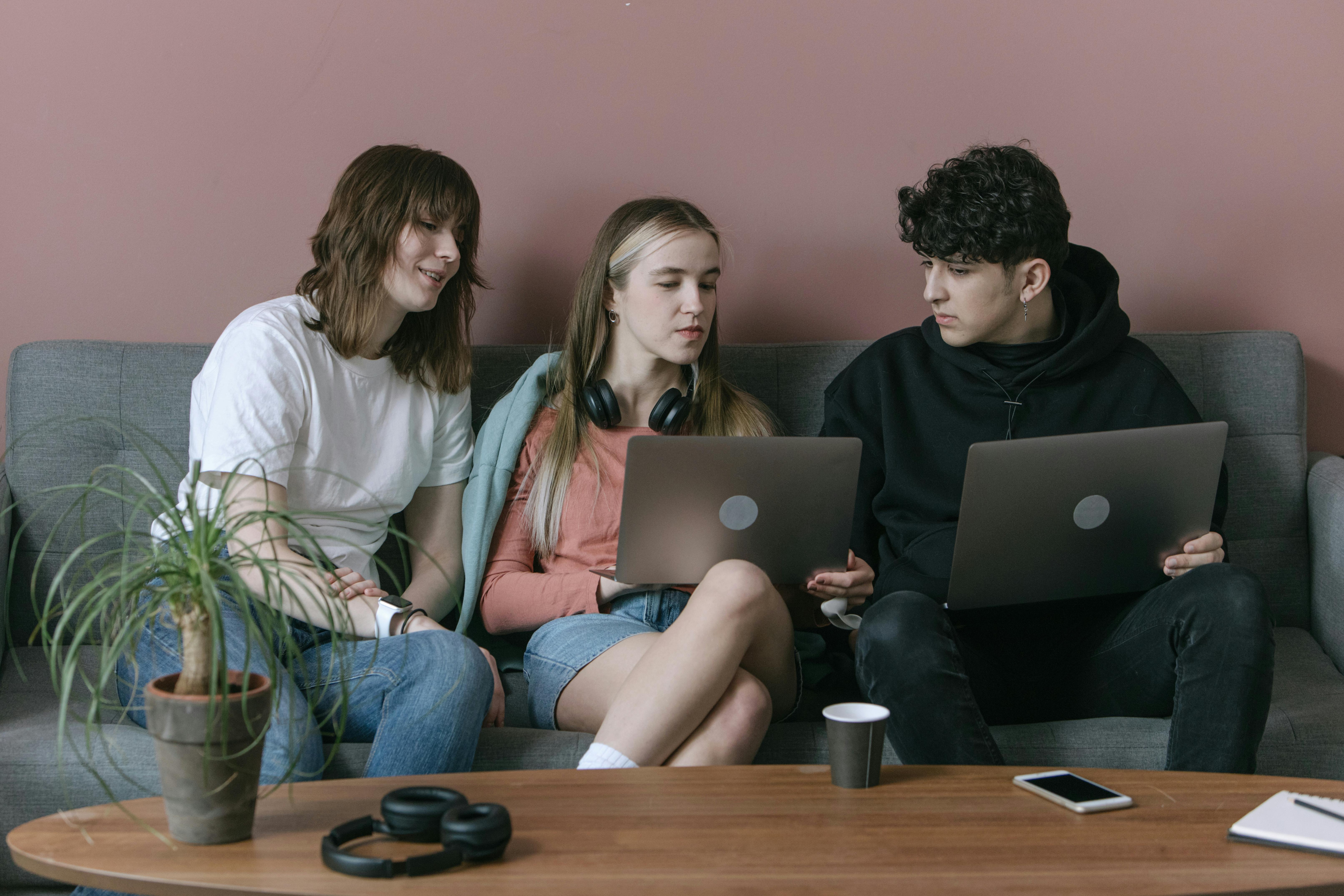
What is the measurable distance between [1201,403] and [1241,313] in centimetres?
34

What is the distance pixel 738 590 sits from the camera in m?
1.30

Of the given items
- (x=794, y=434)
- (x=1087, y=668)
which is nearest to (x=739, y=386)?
(x=794, y=434)

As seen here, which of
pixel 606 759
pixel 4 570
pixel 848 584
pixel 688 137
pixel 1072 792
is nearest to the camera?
pixel 1072 792

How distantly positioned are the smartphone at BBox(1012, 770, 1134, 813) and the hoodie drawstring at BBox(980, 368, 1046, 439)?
783 mm

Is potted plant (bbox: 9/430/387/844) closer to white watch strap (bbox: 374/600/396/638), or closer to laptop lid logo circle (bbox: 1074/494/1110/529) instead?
white watch strap (bbox: 374/600/396/638)

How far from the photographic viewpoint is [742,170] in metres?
2.10

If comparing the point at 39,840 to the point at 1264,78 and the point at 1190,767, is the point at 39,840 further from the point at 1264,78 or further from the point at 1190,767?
the point at 1264,78

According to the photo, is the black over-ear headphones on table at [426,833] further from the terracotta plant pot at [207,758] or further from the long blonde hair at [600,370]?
the long blonde hair at [600,370]

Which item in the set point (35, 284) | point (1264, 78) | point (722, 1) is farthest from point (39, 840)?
point (1264, 78)

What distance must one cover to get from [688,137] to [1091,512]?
3.67ft

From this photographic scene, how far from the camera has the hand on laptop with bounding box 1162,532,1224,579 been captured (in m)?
1.46

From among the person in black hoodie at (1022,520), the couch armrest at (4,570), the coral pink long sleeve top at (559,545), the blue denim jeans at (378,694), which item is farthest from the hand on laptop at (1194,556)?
the couch armrest at (4,570)

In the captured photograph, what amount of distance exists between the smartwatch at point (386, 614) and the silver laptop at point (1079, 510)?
74 cm

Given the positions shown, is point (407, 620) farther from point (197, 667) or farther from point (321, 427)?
point (197, 667)
